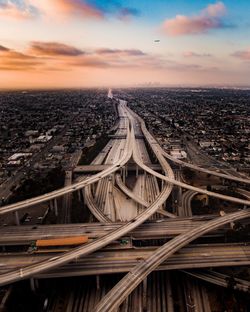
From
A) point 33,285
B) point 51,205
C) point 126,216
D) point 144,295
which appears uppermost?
point 51,205

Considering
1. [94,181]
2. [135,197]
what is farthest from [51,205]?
[135,197]

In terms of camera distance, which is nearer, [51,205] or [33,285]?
[33,285]

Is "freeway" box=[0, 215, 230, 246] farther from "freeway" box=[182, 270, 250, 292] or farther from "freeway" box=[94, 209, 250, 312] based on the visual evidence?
"freeway" box=[182, 270, 250, 292]

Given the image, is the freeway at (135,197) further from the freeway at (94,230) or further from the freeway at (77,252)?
the freeway at (94,230)

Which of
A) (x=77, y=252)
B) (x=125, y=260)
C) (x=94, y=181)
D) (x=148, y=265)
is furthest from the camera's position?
(x=94, y=181)

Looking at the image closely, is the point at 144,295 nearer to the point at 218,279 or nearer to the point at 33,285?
the point at 218,279

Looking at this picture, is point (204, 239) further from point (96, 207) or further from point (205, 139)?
point (205, 139)

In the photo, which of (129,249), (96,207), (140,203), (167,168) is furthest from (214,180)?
(129,249)

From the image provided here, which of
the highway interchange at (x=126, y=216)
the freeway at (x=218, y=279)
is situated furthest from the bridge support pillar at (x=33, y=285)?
the freeway at (x=218, y=279)
